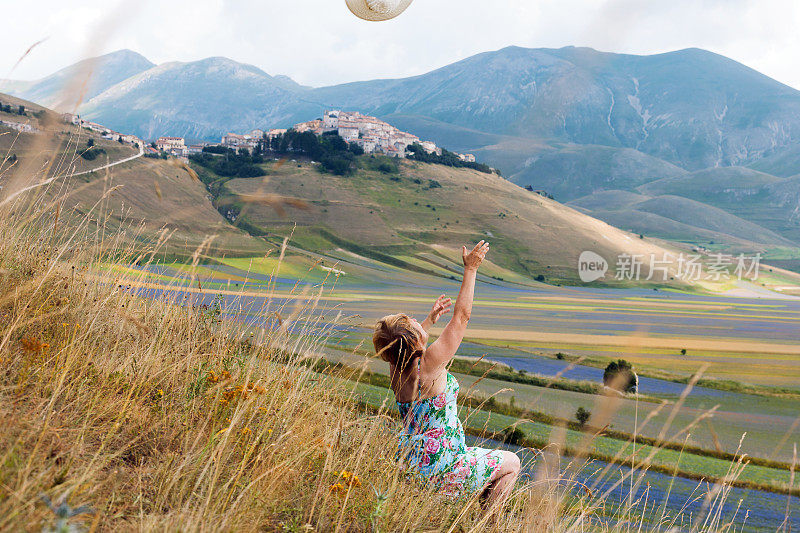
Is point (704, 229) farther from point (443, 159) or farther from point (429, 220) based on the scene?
point (429, 220)

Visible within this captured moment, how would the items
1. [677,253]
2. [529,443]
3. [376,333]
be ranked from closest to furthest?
[376,333], [529,443], [677,253]

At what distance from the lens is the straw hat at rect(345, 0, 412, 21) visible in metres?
3.14

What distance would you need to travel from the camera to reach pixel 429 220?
86.9 metres

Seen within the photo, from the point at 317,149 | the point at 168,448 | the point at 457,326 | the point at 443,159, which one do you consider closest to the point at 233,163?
the point at 317,149

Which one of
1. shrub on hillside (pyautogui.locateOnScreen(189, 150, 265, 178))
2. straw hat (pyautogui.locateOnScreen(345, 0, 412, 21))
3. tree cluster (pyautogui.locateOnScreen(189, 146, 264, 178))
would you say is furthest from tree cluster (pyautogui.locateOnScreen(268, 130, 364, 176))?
straw hat (pyautogui.locateOnScreen(345, 0, 412, 21))

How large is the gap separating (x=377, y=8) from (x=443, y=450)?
277 cm

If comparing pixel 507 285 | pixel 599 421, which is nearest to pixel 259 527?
pixel 599 421

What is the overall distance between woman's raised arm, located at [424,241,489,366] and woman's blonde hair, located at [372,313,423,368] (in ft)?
0.30

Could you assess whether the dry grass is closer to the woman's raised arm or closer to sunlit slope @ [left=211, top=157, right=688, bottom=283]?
the woman's raised arm

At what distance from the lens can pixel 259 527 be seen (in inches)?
69.9

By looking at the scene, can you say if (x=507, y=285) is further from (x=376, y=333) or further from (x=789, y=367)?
(x=376, y=333)

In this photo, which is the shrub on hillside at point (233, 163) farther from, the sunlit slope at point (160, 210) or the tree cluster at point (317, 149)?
the sunlit slope at point (160, 210)

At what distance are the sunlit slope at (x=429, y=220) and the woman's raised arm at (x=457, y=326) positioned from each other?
71.7m

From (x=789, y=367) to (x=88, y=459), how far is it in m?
61.2
